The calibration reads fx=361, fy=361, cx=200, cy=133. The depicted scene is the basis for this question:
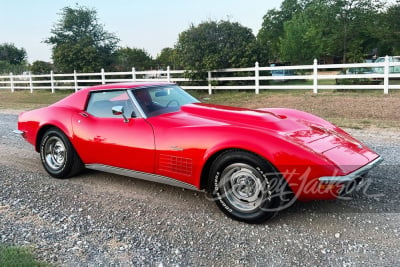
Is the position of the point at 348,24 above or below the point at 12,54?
below

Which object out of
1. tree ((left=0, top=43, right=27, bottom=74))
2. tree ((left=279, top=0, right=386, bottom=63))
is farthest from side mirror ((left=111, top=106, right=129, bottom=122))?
tree ((left=0, top=43, right=27, bottom=74))

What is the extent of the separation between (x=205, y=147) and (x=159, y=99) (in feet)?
3.99

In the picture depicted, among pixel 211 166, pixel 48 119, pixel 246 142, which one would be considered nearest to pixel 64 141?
pixel 48 119

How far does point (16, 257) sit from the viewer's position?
2.93 metres

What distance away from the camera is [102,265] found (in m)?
2.88

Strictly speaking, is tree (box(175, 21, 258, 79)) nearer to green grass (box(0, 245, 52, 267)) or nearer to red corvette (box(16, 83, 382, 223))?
red corvette (box(16, 83, 382, 223))

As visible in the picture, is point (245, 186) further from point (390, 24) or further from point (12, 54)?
point (12, 54)

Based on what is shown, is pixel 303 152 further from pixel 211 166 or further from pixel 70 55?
pixel 70 55

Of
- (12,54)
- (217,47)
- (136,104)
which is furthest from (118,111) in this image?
(12,54)

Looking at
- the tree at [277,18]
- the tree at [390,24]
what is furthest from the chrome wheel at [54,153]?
the tree at [277,18]

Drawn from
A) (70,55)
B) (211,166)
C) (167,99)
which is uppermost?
(70,55)

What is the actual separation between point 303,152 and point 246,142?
1.72 feet

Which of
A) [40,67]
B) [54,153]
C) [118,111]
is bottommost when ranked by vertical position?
[54,153]

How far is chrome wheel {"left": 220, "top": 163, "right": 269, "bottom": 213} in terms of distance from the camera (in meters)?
3.38
